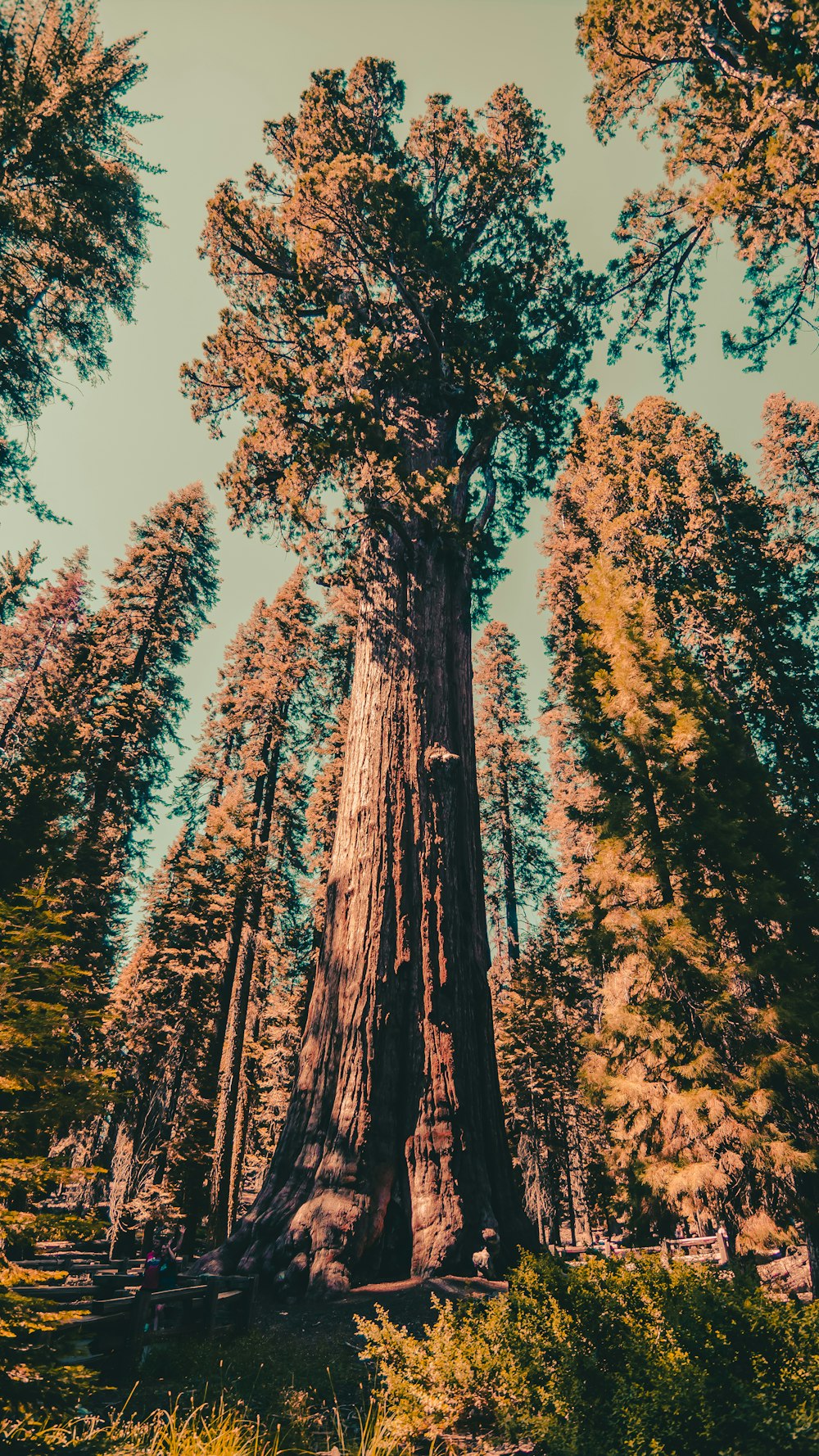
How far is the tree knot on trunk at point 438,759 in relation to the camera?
7.79 meters

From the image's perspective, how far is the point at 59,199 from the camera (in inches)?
399

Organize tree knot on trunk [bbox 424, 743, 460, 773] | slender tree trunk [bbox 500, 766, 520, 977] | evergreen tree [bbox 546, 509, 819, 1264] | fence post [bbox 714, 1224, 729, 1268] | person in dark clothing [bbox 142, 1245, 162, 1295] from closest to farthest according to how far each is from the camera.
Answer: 1. person in dark clothing [bbox 142, 1245, 162, 1295]
2. tree knot on trunk [bbox 424, 743, 460, 773]
3. evergreen tree [bbox 546, 509, 819, 1264]
4. fence post [bbox 714, 1224, 729, 1268]
5. slender tree trunk [bbox 500, 766, 520, 977]

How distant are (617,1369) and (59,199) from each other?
1477cm

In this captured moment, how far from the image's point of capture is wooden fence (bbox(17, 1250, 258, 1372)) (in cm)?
461

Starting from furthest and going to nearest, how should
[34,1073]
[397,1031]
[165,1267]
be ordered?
[165,1267]
[397,1031]
[34,1073]

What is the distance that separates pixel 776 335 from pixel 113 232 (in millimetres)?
10719

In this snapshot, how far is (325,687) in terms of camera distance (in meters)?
22.0

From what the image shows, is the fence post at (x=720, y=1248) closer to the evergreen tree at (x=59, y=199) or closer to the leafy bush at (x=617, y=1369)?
the leafy bush at (x=617, y=1369)

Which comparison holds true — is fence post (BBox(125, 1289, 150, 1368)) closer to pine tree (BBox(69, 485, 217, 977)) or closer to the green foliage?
the green foliage

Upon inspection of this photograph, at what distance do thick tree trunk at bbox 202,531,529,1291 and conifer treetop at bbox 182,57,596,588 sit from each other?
2.41 m

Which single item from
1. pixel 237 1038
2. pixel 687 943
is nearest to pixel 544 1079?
pixel 237 1038

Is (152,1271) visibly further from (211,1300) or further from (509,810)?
(509,810)

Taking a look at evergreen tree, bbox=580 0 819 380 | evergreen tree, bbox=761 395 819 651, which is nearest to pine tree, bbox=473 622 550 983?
evergreen tree, bbox=761 395 819 651

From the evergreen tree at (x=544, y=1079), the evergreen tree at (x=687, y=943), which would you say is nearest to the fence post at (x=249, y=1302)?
the evergreen tree at (x=687, y=943)
